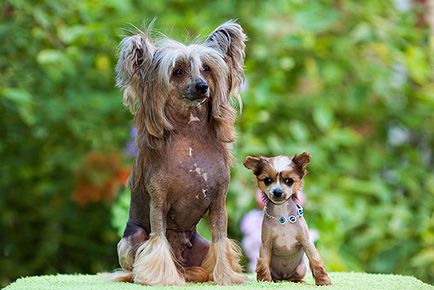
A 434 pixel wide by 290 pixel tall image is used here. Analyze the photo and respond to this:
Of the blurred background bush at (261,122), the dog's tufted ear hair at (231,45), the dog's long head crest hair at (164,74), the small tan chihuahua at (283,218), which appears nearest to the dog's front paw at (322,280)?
the small tan chihuahua at (283,218)

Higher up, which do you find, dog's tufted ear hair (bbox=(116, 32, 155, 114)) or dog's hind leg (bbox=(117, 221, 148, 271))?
dog's tufted ear hair (bbox=(116, 32, 155, 114))

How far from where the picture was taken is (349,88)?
7.31 m

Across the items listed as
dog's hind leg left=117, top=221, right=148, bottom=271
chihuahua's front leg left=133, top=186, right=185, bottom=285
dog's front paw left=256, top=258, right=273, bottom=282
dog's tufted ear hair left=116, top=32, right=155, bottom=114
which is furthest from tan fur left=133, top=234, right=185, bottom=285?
dog's tufted ear hair left=116, top=32, right=155, bottom=114

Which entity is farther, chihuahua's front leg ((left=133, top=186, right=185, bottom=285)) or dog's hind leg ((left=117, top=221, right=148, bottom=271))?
dog's hind leg ((left=117, top=221, right=148, bottom=271))

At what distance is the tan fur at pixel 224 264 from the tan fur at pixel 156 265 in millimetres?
148

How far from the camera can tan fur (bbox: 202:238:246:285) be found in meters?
3.62

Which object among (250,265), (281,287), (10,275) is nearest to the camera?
(281,287)

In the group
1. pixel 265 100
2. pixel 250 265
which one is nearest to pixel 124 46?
pixel 250 265

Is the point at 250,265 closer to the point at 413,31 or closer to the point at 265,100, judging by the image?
the point at 265,100

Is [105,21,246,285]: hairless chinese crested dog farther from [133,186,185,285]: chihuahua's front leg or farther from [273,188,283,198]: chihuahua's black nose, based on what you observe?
[273,188,283,198]: chihuahua's black nose

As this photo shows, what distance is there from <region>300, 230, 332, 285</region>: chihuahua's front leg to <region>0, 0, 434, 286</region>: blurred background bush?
2557mm

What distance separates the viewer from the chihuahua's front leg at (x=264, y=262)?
11.9 feet

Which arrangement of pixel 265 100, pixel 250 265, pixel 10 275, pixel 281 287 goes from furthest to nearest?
pixel 10 275, pixel 265 100, pixel 250 265, pixel 281 287

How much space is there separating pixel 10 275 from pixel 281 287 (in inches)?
163
